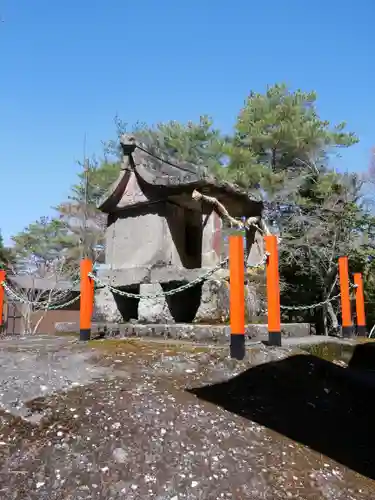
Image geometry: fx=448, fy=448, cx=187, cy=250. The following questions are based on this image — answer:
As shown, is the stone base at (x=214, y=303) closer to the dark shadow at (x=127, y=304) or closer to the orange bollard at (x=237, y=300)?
the dark shadow at (x=127, y=304)

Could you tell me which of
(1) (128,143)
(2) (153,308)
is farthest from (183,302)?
(1) (128,143)

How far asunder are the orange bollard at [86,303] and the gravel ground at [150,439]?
1.56m

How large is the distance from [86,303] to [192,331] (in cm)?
154

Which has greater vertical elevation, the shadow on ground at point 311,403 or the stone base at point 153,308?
the stone base at point 153,308

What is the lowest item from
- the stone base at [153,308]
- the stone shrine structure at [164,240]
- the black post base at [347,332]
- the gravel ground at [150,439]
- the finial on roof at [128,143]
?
the gravel ground at [150,439]

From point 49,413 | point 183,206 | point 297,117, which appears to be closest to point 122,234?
point 183,206

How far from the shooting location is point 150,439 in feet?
10.5

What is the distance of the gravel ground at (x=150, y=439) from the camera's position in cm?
279

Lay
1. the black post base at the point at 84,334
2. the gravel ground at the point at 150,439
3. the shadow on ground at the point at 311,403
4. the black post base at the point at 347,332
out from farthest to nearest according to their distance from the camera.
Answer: the black post base at the point at 347,332 → the black post base at the point at 84,334 → the shadow on ground at the point at 311,403 → the gravel ground at the point at 150,439

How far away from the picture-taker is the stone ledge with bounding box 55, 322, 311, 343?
6043 millimetres

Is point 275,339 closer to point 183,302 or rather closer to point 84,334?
point 183,302

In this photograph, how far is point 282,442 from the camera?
11.2 feet

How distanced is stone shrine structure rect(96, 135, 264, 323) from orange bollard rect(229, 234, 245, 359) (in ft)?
6.56

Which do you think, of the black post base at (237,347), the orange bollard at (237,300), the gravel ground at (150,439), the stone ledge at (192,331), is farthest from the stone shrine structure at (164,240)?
the gravel ground at (150,439)
